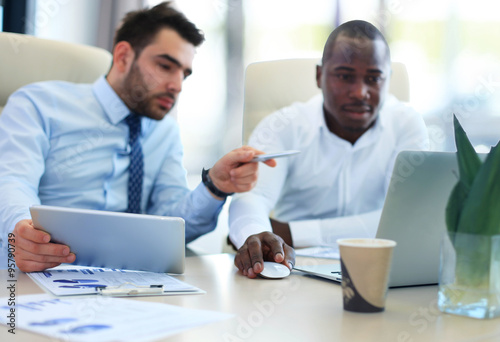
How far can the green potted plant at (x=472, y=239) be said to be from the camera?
547mm

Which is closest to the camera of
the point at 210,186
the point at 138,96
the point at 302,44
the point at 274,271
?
the point at 274,271

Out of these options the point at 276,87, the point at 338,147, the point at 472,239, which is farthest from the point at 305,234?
the point at 472,239

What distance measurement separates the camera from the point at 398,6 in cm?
282

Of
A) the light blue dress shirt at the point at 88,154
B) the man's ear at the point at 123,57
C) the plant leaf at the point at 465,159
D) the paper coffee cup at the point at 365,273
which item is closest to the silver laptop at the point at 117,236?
the paper coffee cup at the point at 365,273

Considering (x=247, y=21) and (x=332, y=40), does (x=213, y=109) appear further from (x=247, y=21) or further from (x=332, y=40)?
(x=332, y=40)

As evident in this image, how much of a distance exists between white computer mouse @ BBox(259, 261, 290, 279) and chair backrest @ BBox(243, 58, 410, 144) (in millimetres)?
839

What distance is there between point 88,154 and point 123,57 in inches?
14.9

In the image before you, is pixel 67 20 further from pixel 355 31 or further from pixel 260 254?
pixel 260 254

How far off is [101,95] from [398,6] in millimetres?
1953

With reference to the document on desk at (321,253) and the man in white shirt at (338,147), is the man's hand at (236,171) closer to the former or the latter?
the man in white shirt at (338,147)

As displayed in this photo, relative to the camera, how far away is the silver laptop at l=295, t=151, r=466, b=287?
24.5 inches

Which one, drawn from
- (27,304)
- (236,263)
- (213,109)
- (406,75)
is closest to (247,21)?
(213,109)

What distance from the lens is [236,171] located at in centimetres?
113

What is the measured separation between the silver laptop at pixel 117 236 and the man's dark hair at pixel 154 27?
1.00 metres
